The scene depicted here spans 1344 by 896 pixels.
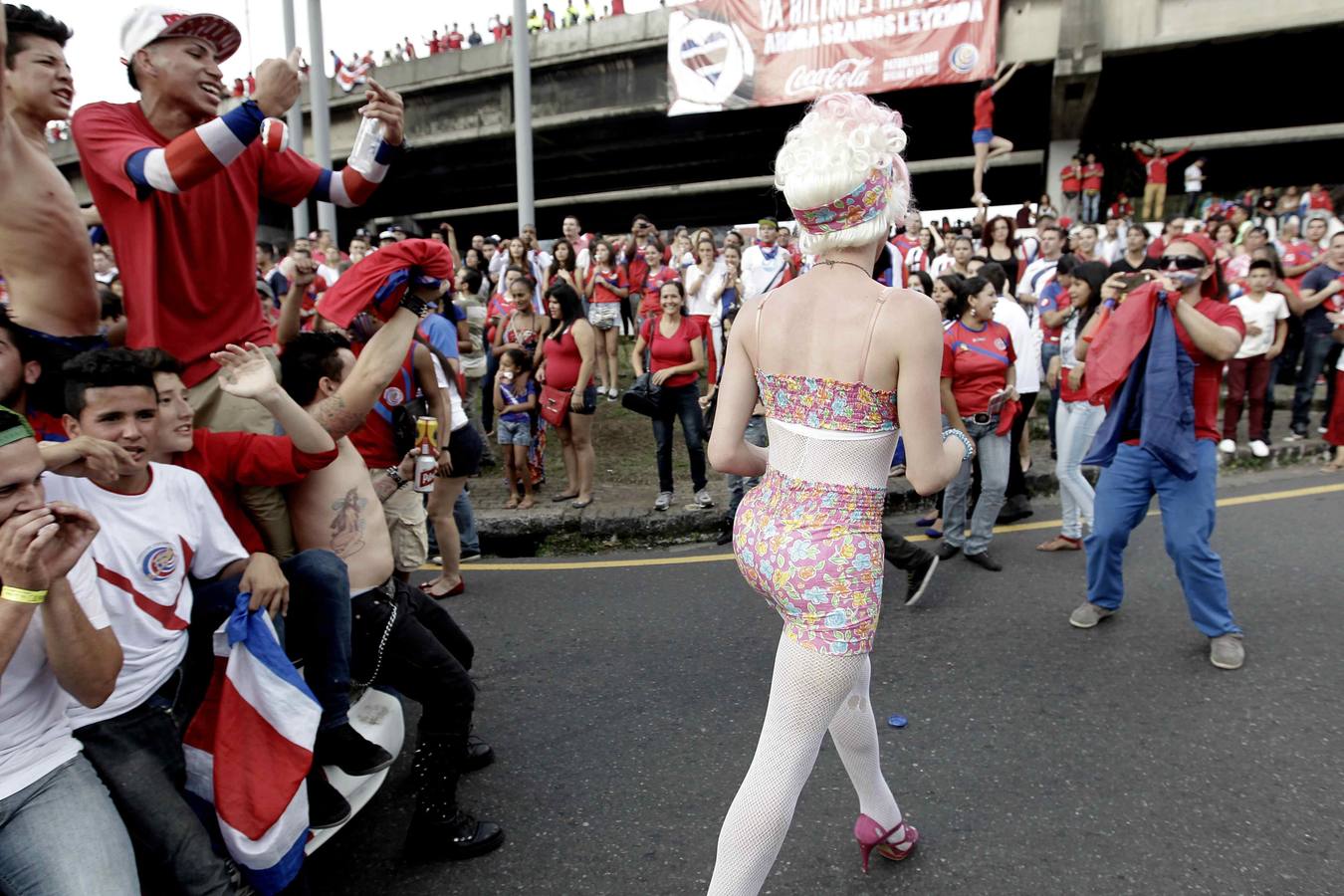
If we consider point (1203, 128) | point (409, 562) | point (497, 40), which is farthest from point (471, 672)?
point (1203, 128)

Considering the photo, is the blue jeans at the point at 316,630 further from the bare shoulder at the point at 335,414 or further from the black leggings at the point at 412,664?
the bare shoulder at the point at 335,414

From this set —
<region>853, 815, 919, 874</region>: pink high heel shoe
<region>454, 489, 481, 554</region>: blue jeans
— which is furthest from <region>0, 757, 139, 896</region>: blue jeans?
<region>454, 489, 481, 554</region>: blue jeans

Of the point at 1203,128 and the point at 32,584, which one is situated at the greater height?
the point at 1203,128

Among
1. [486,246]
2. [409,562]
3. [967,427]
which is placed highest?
[486,246]

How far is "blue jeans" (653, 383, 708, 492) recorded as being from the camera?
22.3ft

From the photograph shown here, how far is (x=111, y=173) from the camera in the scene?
8.44ft

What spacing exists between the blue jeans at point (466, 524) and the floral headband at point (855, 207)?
170 inches

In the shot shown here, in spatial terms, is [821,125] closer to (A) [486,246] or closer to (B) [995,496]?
(B) [995,496]

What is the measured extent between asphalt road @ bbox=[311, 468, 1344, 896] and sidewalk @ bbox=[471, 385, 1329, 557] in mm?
1301

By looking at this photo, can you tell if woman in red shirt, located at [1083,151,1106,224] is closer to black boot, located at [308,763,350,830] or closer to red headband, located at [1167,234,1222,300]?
red headband, located at [1167,234,1222,300]

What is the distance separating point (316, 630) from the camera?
8.54 feet

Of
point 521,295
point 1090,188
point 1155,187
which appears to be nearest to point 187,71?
point 521,295

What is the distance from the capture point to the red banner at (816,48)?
617 inches

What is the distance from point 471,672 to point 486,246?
39.7 ft
